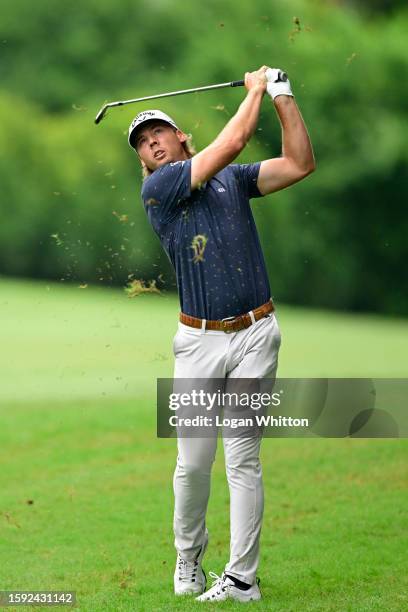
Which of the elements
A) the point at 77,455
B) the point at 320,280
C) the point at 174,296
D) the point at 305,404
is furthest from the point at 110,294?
the point at 77,455

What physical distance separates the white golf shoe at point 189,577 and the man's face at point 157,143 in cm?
165

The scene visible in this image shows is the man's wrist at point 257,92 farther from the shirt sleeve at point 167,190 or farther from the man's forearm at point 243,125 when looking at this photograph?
the shirt sleeve at point 167,190

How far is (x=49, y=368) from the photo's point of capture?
17.0m

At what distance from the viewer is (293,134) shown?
5.13 m

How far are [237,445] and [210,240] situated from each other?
2.77ft

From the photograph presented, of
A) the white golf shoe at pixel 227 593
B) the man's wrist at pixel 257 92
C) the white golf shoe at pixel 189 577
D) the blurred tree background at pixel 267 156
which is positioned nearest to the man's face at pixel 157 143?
the man's wrist at pixel 257 92

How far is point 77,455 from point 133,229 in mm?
20096

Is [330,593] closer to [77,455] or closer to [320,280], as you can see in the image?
[77,455]

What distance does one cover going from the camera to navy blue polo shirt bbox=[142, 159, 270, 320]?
5.11 m

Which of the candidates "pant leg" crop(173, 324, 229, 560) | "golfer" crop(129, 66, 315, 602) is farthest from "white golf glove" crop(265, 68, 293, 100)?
"pant leg" crop(173, 324, 229, 560)

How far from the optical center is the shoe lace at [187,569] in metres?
5.36

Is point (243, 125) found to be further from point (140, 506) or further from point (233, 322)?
point (140, 506)

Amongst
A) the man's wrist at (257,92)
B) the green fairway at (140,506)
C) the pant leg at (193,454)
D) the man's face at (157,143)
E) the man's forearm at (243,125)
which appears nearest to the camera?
the man's forearm at (243,125)

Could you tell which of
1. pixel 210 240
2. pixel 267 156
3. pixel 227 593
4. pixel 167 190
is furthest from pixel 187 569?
pixel 267 156
